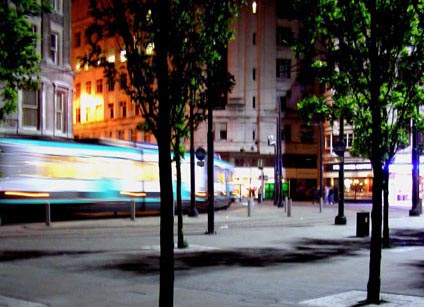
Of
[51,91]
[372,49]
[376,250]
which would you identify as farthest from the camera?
[51,91]

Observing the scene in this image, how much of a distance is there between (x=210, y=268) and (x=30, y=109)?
26.3 m

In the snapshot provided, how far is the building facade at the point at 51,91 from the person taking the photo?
38.2 m

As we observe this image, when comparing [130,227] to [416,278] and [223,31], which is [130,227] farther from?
[416,278]

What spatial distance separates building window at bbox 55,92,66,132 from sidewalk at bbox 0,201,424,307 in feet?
51.3

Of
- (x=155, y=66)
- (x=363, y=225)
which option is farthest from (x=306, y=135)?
(x=155, y=66)

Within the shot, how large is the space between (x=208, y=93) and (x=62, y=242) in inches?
483

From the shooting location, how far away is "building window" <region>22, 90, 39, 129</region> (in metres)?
38.2

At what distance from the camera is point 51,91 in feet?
131

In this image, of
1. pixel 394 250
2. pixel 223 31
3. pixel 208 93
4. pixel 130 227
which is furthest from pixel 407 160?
pixel 208 93

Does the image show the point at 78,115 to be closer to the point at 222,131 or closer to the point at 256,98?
the point at 222,131

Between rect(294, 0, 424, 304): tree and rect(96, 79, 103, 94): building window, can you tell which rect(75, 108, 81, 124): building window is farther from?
rect(294, 0, 424, 304): tree

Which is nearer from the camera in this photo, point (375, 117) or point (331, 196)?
point (375, 117)

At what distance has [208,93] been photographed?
10.5 m

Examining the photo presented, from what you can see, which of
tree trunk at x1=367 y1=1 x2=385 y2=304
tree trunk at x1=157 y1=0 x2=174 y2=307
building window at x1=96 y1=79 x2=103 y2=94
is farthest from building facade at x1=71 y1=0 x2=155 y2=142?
tree trunk at x1=157 y1=0 x2=174 y2=307
